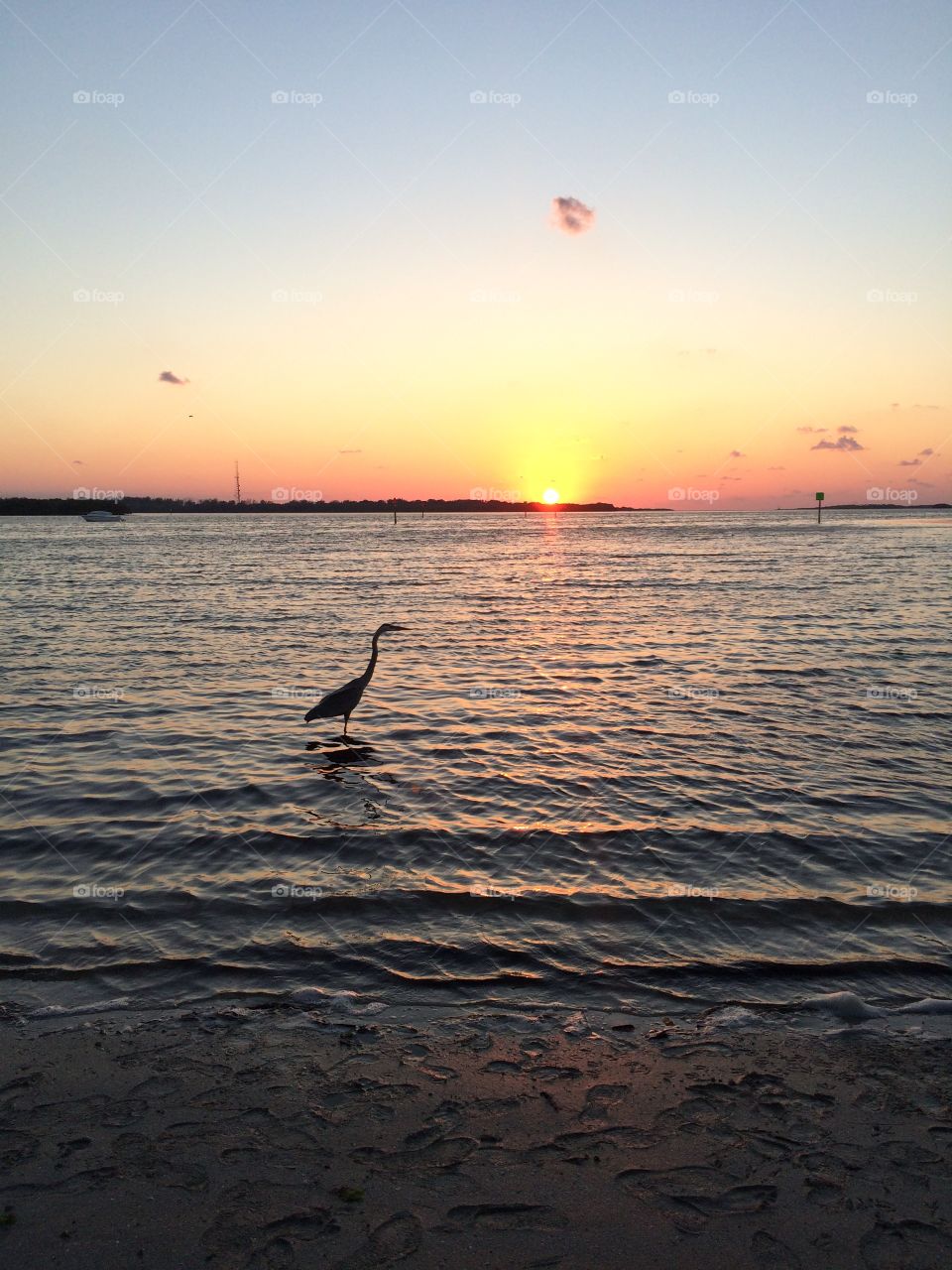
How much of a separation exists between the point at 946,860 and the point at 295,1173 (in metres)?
8.14

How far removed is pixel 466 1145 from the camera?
4.88 m

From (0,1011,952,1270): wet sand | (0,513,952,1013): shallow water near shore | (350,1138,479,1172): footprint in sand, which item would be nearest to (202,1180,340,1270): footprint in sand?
(0,1011,952,1270): wet sand

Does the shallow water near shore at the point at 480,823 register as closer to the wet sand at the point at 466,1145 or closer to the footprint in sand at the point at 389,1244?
the wet sand at the point at 466,1145

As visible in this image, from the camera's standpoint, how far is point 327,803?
460 inches

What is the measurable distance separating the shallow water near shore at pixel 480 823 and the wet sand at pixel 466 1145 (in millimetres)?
768

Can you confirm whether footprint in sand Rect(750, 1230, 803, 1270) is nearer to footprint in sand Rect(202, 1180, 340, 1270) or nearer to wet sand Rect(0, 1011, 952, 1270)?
wet sand Rect(0, 1011, 952, 1270)

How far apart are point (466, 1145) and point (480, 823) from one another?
595 centimetres

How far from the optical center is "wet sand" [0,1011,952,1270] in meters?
4.14

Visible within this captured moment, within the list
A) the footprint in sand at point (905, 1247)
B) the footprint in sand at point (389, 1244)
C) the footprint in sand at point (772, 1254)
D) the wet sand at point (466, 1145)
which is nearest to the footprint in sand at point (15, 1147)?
the wet sand at point (466, 1145)

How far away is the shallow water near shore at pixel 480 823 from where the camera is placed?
728 cm

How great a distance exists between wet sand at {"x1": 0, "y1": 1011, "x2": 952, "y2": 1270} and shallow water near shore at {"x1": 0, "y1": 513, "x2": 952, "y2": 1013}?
77cm

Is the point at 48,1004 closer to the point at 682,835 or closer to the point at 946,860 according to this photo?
the point at 682,835

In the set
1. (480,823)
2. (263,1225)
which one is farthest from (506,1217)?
(480,823)

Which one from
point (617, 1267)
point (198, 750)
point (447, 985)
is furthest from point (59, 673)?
point (617, 1267)
